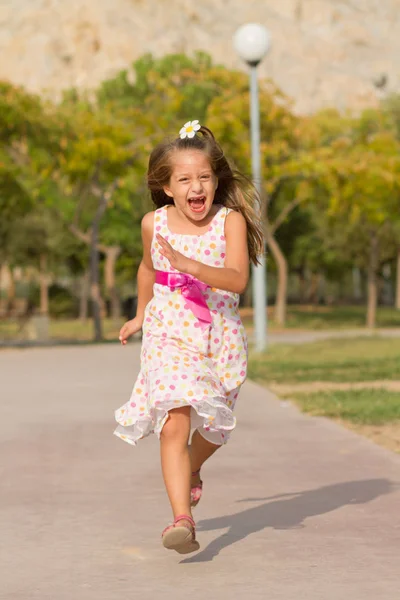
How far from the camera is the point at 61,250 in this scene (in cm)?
5719

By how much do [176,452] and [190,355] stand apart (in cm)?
44

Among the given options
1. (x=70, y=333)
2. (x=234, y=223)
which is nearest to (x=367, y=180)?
(x=70, y=333)

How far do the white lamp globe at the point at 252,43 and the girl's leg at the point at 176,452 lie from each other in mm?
19009

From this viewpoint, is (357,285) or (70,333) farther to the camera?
(357,285)

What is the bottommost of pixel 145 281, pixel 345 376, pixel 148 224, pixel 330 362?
pixel 330 362

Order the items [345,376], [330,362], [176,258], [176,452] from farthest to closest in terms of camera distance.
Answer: [330,362] → [345,376] → [176,452] → [176,258]

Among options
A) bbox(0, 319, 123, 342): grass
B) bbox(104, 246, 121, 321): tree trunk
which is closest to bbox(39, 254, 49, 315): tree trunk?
bbox(104, 246, 121, 321): tree trunk

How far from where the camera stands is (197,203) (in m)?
6.19

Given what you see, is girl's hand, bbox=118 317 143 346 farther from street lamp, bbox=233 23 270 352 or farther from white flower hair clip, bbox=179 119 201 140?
street lamp, bbox=233 23 270 352

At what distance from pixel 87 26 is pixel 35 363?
121 metres

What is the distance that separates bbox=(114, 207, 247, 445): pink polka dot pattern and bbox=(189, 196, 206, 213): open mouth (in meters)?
0.10

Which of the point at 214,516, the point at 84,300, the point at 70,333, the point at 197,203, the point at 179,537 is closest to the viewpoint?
the point at 179,537

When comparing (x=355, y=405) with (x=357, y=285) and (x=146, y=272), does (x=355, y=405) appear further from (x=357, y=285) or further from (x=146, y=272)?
(x=357, y=285)

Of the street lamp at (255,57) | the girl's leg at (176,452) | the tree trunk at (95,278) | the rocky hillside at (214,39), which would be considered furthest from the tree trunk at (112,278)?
the rocky hillside at (214,39)
